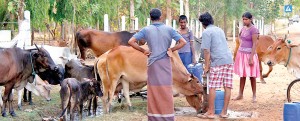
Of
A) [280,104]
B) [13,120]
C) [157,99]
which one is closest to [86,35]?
[13,120]

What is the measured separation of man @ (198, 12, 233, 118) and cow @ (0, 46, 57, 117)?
135 inches

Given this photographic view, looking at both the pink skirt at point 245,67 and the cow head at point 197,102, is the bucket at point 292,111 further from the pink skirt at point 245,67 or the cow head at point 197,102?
the pink skirt at point 245,67

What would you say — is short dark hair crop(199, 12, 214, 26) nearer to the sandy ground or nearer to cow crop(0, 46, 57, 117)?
the sandy ground

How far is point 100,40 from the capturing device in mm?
13367

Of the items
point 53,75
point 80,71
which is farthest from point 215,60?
point 53,75

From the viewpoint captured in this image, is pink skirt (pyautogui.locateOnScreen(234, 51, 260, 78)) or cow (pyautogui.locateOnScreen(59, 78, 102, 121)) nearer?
cow (pyautogui.locateOnScreen(59, 78, 102, 121))

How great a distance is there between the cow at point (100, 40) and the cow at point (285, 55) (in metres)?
4.28

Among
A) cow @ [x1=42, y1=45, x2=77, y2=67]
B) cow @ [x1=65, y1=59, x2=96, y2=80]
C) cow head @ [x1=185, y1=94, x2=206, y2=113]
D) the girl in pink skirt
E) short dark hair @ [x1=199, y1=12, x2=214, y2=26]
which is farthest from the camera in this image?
cow @ [x1=42, y1=45, x2=77, y2=67]

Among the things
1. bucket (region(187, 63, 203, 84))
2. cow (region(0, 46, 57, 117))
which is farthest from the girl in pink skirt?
cow (region(0, 46, 57, 117))

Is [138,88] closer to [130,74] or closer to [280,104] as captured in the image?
[130,74]

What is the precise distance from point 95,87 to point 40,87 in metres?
2.54

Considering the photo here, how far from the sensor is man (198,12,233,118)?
8758 millimetres

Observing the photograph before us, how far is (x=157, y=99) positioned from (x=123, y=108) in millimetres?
3223

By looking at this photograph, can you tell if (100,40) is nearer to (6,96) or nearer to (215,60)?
(6,96)
